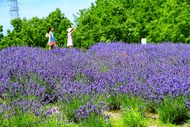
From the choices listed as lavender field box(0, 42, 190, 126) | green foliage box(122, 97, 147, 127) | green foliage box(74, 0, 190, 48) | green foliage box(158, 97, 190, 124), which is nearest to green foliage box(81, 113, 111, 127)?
lavender field box(0, 42, 190, 126)

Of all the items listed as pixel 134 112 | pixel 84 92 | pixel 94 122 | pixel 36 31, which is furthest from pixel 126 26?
pixel 94 122

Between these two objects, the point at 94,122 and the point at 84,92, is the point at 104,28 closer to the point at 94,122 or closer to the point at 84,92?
the point at 84,92

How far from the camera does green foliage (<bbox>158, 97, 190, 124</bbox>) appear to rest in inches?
204

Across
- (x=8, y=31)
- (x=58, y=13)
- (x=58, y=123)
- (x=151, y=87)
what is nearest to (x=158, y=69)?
(x=151, y=87)

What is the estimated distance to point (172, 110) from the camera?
5203mm

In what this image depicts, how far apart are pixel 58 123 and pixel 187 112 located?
200 cm

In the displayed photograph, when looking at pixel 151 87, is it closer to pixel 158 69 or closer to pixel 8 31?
pixel 158 69

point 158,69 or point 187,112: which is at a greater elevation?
point 158,69

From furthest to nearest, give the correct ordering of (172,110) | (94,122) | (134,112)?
(172,110) → (134,112) → (94,122)

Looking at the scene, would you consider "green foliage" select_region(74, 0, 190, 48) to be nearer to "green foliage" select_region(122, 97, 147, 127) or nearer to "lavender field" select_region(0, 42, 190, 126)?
"lavender field" select_region(0, 42, 190, 126)

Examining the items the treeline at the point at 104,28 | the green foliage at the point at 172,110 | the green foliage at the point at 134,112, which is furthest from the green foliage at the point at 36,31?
the green foliage at the point at 172,110

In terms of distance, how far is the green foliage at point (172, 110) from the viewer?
5.19 m

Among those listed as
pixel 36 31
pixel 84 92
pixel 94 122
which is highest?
pixel 36 31

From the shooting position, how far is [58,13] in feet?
67.7
